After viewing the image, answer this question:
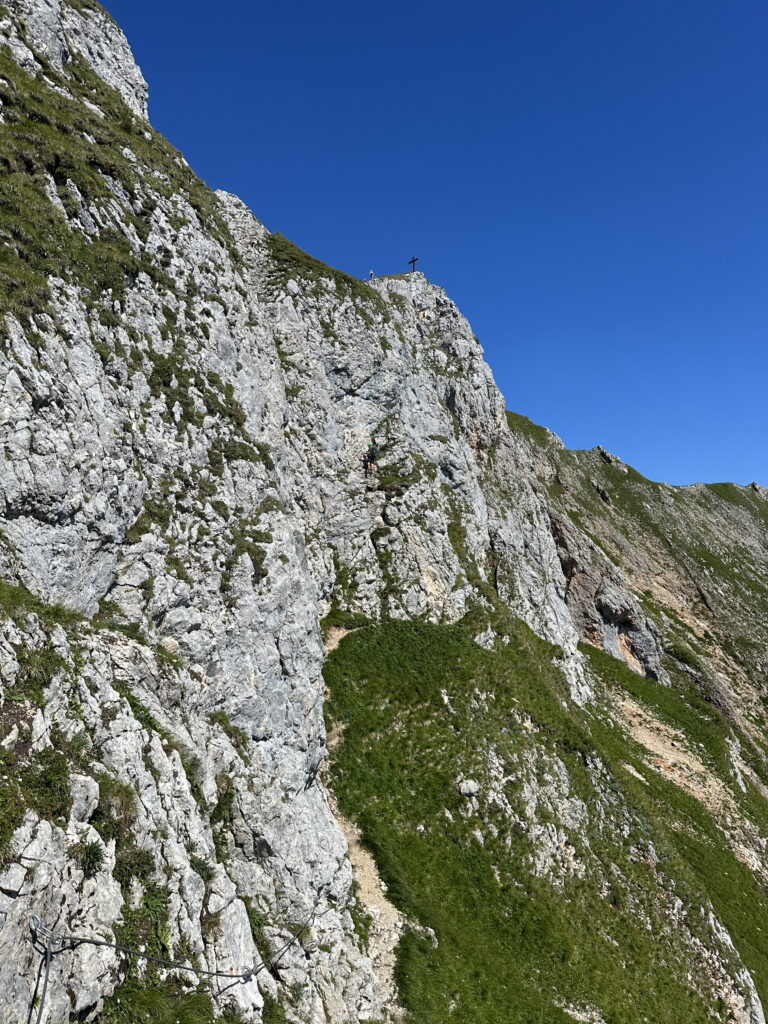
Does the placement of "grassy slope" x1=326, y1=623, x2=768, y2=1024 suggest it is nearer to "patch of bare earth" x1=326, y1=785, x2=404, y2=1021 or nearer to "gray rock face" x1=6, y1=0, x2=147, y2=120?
"patch of bare earth" x1=326, y1=785, x2=404, y2=1021

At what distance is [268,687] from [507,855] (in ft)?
47.5

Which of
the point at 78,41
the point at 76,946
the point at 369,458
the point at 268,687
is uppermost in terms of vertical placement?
the point at 78,41

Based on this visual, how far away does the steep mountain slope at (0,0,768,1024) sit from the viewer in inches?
481

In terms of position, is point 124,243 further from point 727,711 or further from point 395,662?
point 727,711

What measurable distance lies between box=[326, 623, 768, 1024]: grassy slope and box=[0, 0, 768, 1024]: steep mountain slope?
0.16 m

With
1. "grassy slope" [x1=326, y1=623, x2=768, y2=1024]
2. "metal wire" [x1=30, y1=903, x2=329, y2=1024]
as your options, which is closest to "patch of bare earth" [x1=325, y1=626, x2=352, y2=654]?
"grassy slope" [x1=326, y1=623, x2=768, y2=1024]

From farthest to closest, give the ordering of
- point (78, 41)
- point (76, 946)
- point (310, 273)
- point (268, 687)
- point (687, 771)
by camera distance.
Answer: point (310, 273)
point (687, 771)
point (78, 41)
point (268, 687)
point (76, 946)

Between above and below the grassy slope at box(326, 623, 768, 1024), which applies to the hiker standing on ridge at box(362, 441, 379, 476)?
above

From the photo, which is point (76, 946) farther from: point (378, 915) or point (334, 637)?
Answer: point (334, 637)

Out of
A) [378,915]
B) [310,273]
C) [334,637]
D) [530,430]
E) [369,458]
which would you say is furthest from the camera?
[530,430]

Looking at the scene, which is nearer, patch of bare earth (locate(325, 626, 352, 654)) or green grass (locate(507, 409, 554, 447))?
patch of bare earth (locate(325, 626, 352, 654))

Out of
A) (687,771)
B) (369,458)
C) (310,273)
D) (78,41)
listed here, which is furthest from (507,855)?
A: (78,41)

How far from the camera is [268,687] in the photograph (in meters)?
21.0

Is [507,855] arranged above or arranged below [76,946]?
above
